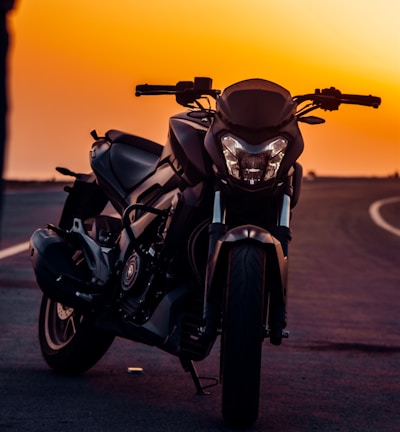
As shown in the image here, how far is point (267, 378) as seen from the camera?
8742 mm

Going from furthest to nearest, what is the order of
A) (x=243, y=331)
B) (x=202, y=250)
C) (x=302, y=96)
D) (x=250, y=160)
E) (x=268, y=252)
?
(x=302, y=96) < (x=202, y=250) < (x=250, y=160) < (x=268, y=252) < (x=243, y=331)

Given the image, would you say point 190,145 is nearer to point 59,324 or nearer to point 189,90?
point 189,90

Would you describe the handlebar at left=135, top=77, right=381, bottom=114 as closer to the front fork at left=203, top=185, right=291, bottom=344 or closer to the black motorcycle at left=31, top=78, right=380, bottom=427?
the black motorcycle at left=31, top=78, right=380, bottom=427

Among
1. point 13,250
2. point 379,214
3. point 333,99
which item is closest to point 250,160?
point 333,99

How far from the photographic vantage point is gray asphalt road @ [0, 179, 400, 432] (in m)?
7.13

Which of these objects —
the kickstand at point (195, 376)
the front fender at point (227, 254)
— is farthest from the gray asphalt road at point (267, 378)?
the front fender at point (227, 254)

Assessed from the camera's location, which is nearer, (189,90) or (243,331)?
(243,331)

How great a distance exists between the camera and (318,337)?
11320mm

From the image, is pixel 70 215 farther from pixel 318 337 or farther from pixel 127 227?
pixel 318 337

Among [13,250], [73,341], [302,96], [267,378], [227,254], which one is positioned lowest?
[267,378]

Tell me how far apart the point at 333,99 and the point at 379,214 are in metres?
27.1

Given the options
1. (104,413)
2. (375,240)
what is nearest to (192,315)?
(104,413)

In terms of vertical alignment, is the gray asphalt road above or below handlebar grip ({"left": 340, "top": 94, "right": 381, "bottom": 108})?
below

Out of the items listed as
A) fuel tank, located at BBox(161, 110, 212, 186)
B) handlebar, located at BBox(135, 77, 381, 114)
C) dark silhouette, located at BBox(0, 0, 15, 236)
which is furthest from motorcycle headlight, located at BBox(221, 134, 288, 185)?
dark silhouette, located at BBox(0, 0, 15, 236)
